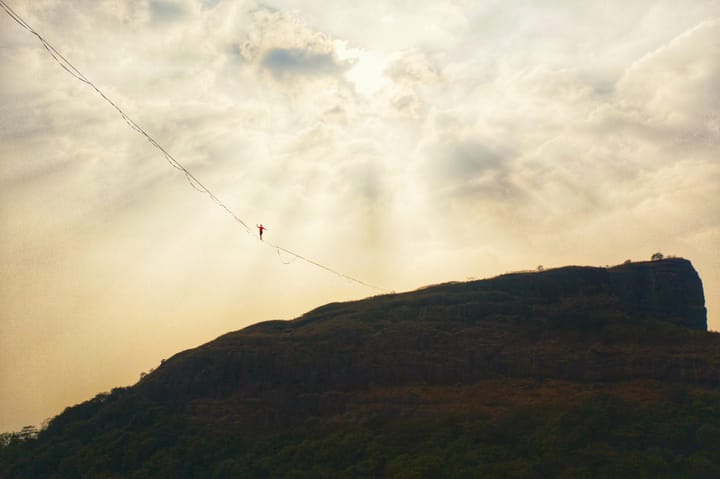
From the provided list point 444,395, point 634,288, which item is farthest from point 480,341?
point 634,288

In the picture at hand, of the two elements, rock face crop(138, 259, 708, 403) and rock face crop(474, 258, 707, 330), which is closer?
rock face crop(138, 259, 708, 403)

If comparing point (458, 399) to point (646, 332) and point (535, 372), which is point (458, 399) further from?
point (646, 332)

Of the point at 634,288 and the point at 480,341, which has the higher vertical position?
the point at 634,288

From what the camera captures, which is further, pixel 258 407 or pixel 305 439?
pixel 258 407

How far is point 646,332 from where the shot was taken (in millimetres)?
80688

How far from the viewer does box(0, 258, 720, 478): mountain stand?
58.3m

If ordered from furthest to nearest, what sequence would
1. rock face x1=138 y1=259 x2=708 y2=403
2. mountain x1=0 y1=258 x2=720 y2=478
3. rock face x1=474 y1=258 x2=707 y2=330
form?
rock face x1=474 y1=258 x2=707 y2=330, rock face x1=138 y1=259 x2=708 y2=403, mountain x1=0 y1=258 x2=720 y2=478

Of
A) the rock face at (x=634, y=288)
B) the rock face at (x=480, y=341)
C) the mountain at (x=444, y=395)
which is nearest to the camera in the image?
the mountain at (x=444, y=395)

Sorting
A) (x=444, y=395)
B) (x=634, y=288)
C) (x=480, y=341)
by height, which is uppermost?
(x=634, y=288)

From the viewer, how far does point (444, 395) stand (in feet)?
248

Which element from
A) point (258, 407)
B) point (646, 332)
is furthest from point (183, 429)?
point (646, 332)

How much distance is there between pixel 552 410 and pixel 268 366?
39536mm

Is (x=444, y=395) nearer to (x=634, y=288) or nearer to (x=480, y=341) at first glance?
(x=480, y=341)

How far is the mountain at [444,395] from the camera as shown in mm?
58312
